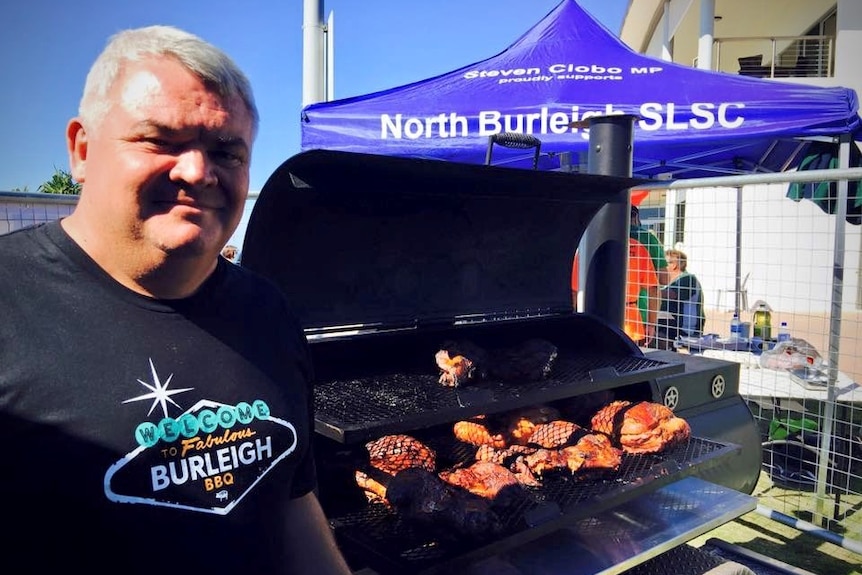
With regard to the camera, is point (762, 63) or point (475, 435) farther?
point (762, 63)

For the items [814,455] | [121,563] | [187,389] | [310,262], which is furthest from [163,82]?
[814,455]

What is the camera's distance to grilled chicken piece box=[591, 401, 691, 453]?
2609 mm

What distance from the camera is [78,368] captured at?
4.12 ft

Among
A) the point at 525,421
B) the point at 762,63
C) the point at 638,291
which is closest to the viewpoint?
the point at 525,421

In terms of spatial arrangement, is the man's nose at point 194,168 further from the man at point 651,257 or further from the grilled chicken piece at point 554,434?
the man at point 651,257

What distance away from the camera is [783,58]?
17.3m

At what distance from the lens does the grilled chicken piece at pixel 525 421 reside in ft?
8.88

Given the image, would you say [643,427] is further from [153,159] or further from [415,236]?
[153,159]

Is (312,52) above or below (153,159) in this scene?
above

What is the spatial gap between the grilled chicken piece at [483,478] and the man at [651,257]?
3.15 meters

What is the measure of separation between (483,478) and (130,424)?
1347 millimetres

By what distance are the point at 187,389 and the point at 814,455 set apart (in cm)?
579

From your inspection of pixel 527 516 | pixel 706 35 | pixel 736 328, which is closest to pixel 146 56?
pixel 527 516

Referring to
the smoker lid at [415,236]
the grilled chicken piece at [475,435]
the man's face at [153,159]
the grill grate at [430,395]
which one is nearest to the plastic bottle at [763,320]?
the smoker lid at [415,236]
